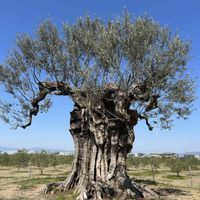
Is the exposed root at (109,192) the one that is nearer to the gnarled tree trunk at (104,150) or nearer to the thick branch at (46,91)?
the gnarled tree trunk at (104,150)

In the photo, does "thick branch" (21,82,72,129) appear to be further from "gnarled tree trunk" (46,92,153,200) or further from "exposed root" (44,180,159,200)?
"exposed root" (44,180,159,200)

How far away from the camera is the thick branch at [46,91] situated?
990 inches

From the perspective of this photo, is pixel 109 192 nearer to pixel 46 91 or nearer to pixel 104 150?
pixel 104 150

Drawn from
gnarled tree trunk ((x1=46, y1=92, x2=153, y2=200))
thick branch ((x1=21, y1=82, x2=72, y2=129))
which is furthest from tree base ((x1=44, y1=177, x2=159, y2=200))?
thick branch ((x1=21, y1=82, x2=72, y2=129))

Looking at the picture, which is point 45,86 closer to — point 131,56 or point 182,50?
point 131,56

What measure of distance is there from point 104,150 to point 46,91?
6628 millimetres

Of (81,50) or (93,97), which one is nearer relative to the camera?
(93,97)

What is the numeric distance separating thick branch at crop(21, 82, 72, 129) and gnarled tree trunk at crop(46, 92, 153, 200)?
1578 millimetres

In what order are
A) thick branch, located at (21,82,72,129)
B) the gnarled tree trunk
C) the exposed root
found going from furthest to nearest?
thick branch, located at (21,82,72,129) < the gnarled tree trunk < the exposed root

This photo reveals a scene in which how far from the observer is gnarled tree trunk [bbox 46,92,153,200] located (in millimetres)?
22328

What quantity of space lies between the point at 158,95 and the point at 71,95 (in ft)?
23.5

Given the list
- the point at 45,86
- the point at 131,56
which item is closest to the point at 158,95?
the point at 131,56

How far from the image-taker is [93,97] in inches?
887

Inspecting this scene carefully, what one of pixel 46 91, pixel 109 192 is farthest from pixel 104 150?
pixel 46 91
